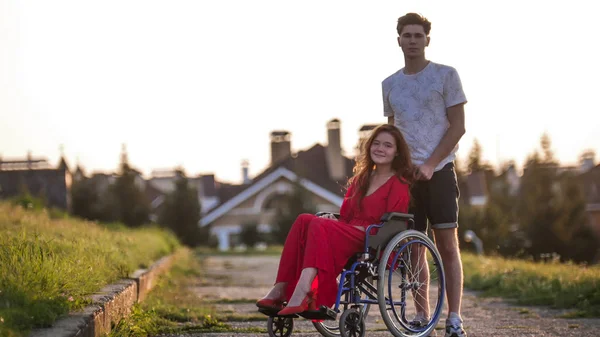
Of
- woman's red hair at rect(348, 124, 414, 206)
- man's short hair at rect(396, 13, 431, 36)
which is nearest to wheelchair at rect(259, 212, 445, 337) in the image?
woman's red hair at rect(348, 124, 414, 206)

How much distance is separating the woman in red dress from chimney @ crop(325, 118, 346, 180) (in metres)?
35.9

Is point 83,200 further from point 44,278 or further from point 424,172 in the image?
point 44,278

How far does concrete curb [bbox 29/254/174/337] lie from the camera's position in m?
3.91

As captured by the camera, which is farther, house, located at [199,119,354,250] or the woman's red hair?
house, located at [199,119,354,250]

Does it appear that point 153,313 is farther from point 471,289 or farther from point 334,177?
point 334,177

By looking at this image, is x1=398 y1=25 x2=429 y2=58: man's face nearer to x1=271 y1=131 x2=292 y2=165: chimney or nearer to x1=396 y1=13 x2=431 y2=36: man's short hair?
x1=396 y1=13 x2=431 y2=36: man's short hair

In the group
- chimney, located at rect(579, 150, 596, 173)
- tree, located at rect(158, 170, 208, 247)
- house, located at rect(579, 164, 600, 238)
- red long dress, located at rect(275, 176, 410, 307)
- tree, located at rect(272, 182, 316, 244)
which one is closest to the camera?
red long dress, located at rect(275, 176, 410, 307)

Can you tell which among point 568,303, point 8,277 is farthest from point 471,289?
point 8,277

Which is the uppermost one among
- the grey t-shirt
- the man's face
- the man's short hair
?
the man's short hair

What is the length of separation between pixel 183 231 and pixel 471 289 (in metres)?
24.2

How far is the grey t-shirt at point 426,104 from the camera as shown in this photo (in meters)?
5.24

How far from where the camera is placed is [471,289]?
1031 cm

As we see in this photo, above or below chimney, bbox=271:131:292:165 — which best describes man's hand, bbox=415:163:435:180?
below

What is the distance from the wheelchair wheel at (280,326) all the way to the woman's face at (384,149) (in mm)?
1024
